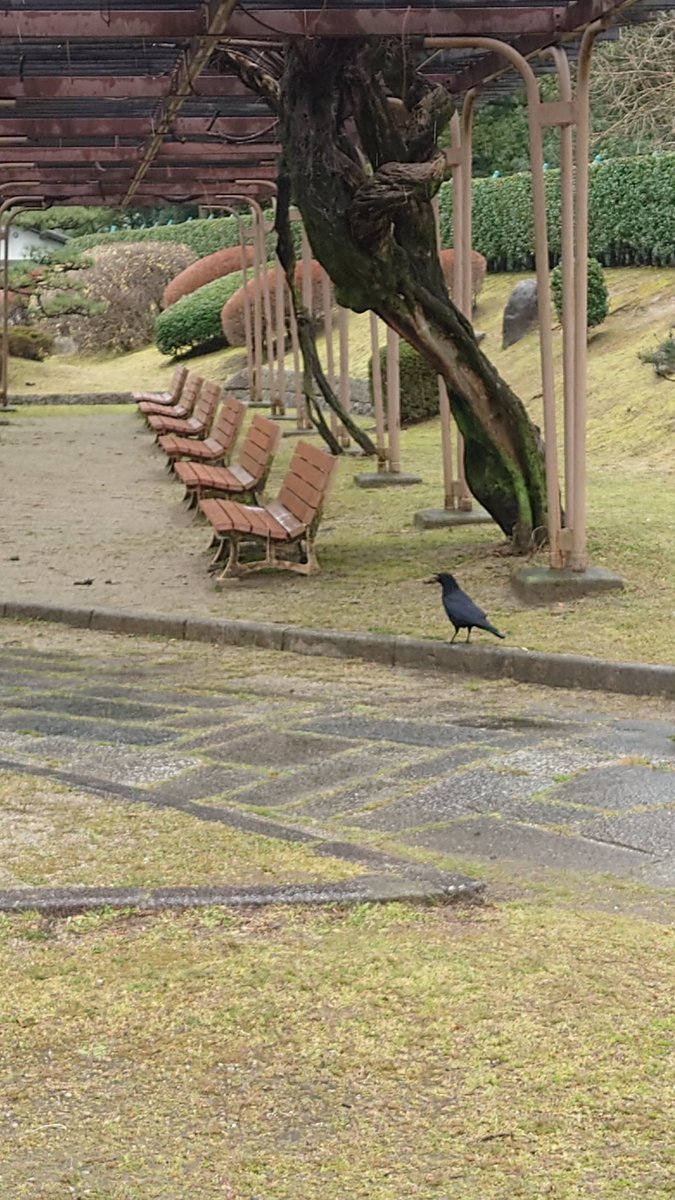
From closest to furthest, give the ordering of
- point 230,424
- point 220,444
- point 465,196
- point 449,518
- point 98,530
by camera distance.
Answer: point 465,196 → point 449,518 → point 98,530 → point 230,424 → point 220,444

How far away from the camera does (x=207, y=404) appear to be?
Answer: 751 inches

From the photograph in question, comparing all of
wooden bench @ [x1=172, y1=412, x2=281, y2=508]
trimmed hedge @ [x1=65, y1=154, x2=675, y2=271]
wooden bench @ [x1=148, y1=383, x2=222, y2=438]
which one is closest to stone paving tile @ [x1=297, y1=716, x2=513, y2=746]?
wooden bench @ [x1=172, y1=412, x2=281, y2=508]

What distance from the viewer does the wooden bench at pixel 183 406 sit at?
836 inches

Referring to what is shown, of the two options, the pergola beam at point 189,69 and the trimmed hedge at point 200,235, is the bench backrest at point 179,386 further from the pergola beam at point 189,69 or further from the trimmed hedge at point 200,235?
the trimmed hedge at point 200,235

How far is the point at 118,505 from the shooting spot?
1523cm

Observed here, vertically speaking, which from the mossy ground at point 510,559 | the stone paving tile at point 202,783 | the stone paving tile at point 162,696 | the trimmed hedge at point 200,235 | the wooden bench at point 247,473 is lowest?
the stone paving tile at point 162,696

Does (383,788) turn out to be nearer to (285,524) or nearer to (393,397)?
(285,524)

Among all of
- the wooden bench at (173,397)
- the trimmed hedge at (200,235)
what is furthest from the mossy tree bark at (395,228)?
the trimmed hedge at (200,235)

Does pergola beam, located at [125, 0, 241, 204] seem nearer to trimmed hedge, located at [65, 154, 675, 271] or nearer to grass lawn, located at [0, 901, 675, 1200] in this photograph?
grass lawn, located at [0, 901, 675, 1200]

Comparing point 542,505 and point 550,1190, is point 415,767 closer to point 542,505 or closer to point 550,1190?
point 550,1190

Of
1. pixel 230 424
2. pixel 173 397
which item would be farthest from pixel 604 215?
pixel 230 424

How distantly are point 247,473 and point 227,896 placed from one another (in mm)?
9121

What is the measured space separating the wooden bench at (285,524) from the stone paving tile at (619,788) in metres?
4.49

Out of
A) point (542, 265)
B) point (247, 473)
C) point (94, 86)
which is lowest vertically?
point (247, 473)
